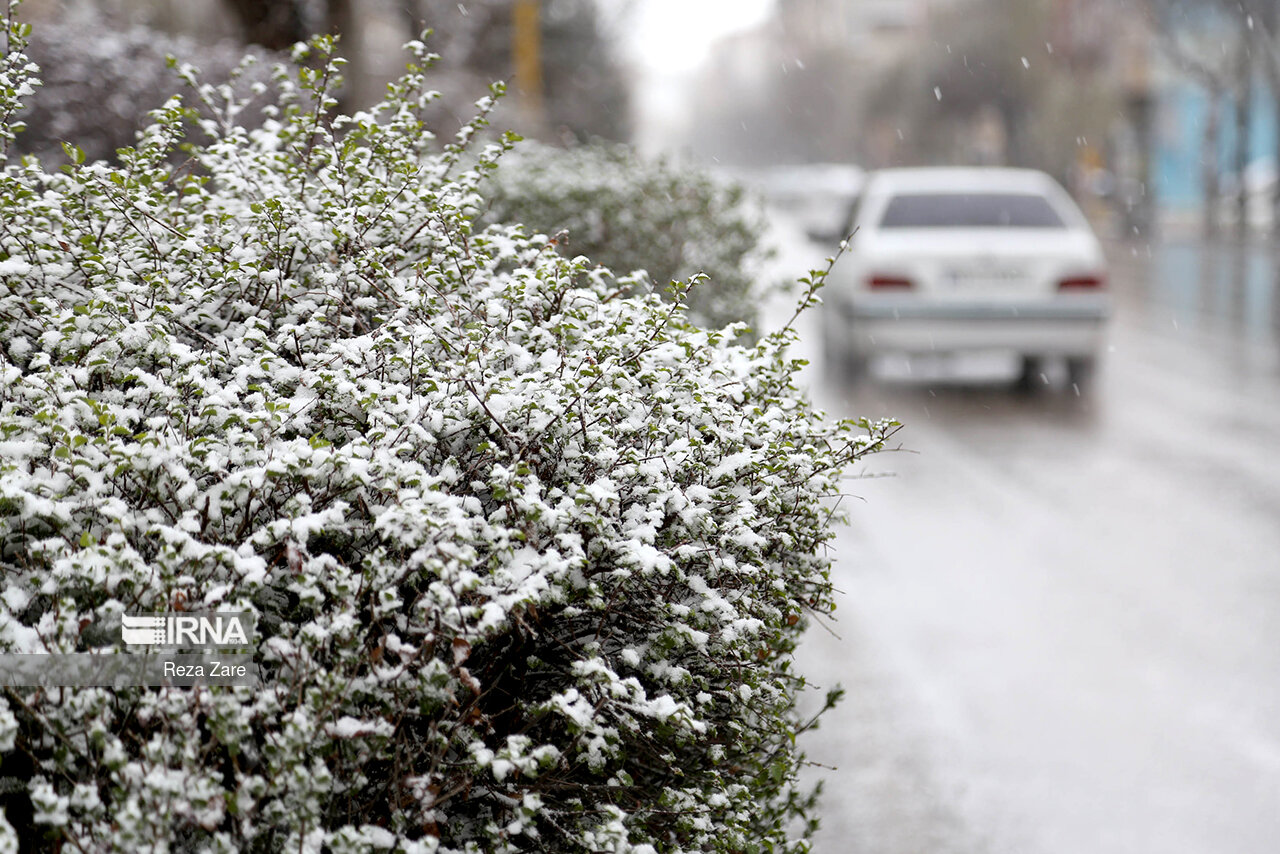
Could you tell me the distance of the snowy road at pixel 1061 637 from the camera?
12.8ft

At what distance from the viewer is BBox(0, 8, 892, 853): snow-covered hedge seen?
184 cm

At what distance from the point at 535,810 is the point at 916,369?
10.1m

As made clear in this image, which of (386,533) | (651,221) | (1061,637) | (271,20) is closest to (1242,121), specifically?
(271,20)

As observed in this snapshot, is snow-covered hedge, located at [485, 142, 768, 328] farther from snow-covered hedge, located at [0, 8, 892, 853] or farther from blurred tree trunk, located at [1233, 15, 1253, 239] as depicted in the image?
blurred tree trunk, located at [1233, 15, 1253, 239]

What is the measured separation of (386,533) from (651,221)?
4.86m

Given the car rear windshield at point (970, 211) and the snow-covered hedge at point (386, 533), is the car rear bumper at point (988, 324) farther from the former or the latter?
the snow-covered hedge at point (386, 533)

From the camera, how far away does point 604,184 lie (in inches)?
261

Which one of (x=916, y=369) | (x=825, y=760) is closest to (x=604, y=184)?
(x=825, y=760)

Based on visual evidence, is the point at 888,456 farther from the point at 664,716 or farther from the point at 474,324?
the point at 664,716

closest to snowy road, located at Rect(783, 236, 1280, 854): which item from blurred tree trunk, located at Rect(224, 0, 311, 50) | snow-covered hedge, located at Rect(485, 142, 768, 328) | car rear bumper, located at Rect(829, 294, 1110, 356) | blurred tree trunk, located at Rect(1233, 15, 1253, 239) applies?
car rear bumper, located at Rect(829, 294, 1110, 356)

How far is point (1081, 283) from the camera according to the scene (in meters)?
9.71

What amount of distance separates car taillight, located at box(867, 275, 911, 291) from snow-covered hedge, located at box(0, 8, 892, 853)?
23.2 ft
